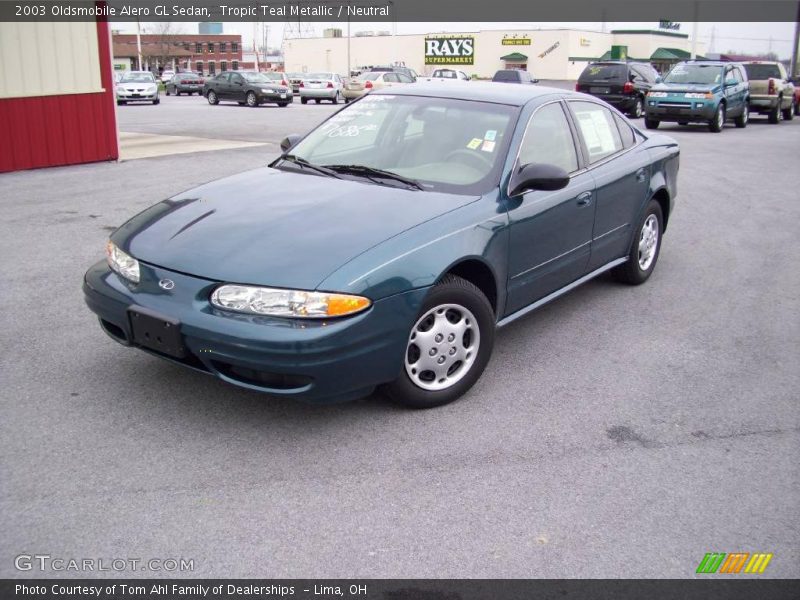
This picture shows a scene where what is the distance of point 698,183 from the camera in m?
11.4

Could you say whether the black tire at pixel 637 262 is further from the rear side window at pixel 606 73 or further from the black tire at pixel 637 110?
the rear side window at pixel 606 73

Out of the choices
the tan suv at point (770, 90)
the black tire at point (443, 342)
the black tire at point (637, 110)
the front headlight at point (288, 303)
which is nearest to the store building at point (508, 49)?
the tan suv at point (770, 90)

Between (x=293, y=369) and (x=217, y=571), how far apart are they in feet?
3.00

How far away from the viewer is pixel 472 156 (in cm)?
452

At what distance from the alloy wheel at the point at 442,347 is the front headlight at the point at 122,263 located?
138 cm

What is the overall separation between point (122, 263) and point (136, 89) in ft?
101

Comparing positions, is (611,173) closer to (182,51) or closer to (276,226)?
(276,226)

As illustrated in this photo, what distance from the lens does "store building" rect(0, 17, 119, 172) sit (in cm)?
1091

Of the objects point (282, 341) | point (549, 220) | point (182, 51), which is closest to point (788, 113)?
point (549, 220)

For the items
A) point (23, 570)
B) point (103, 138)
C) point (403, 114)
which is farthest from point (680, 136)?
point (23, 570)

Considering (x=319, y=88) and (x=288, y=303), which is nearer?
(x=288, y=303)

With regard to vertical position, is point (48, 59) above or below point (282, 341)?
above

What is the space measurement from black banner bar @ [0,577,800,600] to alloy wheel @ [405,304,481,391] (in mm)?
1299

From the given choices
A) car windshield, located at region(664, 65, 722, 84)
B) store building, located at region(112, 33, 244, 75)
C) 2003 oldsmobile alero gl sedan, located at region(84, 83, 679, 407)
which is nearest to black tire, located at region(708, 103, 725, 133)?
car windshield, located at region(664, 65, 722, 84)
